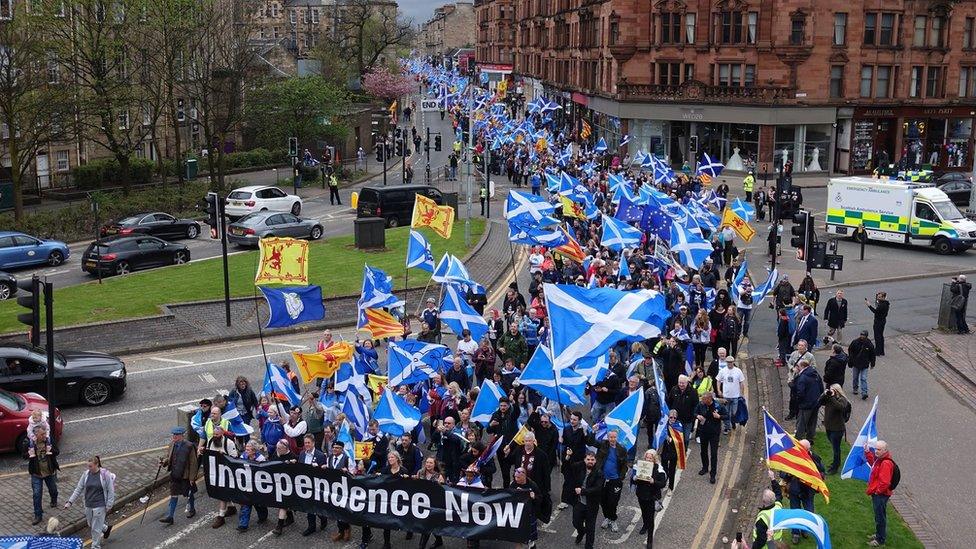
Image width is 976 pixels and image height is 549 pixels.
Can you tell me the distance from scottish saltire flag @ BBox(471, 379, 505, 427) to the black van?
27.4 m

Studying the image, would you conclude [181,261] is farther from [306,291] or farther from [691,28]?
[691,28]

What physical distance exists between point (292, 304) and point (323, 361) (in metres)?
2.93

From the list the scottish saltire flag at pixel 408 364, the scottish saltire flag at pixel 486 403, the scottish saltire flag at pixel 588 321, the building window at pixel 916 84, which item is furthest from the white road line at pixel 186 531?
the building window at pixel 916 84

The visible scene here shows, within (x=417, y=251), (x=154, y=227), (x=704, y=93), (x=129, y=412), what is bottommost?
(x=129, y=412)

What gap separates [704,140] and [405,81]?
4858cm

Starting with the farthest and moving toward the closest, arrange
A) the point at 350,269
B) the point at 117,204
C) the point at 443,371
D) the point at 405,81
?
the point at 405,81, the point at 117,204, the point at 350,269, the point at 443,371

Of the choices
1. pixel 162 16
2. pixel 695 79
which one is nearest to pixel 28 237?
pixel 162 16

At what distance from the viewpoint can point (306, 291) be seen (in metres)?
21.7

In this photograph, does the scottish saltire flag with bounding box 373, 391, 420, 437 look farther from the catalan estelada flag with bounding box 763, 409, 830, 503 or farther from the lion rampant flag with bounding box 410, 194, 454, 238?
the lion rampant flag with bounding box 410, 194, 454, 238

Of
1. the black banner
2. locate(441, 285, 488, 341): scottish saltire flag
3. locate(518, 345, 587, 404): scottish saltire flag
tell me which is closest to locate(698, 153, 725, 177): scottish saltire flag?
locate(441, 285, 488, 341): scottish saltire flag

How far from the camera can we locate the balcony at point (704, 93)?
62.6m

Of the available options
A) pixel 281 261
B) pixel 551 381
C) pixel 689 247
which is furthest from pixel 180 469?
pixel 689 247

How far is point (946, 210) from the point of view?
128 ft

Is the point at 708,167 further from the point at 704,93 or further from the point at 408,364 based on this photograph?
the point at 408,364
